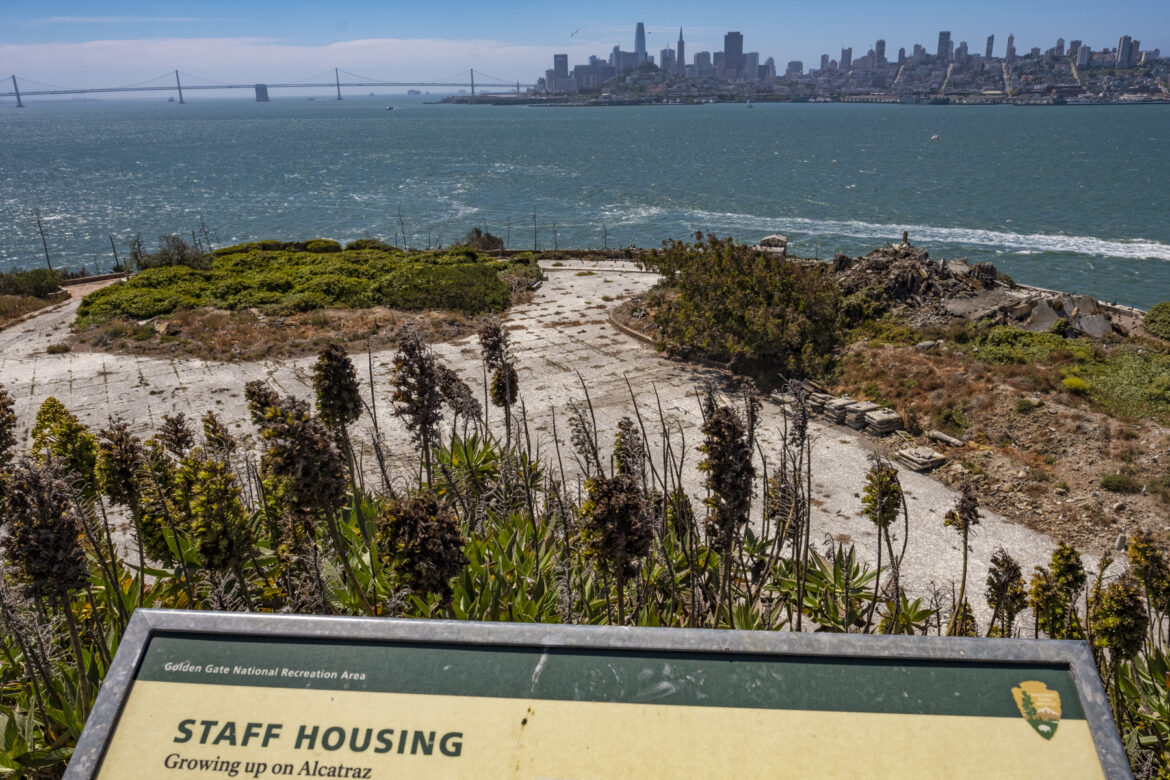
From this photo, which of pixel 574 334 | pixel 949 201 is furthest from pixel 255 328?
pixel 949 201

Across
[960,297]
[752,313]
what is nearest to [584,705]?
[752,313]

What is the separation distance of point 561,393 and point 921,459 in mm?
8863

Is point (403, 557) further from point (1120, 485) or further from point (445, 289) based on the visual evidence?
point (445, 289)

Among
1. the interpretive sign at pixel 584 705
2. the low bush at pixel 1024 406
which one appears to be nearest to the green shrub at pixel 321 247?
the low bush at pixel 1024 406

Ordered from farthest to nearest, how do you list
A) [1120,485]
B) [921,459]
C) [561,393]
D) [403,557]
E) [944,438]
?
[561,393], [944,438], [921,459], [1120,485], [403,557]

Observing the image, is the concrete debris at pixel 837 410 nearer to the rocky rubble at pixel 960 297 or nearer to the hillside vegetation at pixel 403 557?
the rocky rubble at pixel 960 297

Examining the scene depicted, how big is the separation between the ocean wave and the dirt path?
36251 millimetres

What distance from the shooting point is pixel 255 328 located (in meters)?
26.0

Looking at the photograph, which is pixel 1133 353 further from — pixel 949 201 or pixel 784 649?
pixel 949 201

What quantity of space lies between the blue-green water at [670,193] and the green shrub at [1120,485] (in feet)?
106

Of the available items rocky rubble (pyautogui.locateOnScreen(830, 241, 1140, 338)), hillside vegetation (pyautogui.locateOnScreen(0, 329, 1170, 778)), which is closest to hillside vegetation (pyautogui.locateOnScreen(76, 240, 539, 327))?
rocky rubble (pyautogui.locateOnScreen(830, 241, 1140, 338))

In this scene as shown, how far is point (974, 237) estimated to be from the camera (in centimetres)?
5469

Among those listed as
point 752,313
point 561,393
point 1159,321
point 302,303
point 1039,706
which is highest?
point 1039,706

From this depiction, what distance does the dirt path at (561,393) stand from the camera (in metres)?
12.8
